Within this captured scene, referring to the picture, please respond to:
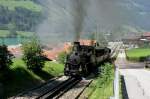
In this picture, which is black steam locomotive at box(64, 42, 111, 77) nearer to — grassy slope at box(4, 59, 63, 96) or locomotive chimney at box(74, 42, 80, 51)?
locomotive chimney at box(74, 42, 80, 51)

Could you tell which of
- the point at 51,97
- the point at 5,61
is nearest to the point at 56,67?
the point at 5,61

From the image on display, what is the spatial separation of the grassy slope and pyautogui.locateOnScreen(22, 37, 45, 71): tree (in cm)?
76

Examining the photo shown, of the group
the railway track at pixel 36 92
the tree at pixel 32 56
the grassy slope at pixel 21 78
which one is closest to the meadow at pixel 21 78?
the grassy slope at pixel 21 78

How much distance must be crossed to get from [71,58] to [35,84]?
5.43 m

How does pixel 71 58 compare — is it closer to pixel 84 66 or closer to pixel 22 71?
pixel 84 66

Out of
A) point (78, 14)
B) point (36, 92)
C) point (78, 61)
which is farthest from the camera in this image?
point (78, 14)

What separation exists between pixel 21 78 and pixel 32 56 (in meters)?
5.25

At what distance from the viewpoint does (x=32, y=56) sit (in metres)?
42.7

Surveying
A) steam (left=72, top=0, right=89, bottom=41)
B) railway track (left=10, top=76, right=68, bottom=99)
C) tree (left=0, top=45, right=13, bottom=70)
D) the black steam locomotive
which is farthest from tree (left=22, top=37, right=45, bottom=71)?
steam (left=72, top=0, right=89, bottom=41)

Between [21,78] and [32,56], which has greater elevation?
[32,56]

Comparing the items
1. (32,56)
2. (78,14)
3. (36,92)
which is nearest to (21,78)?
(32,56)

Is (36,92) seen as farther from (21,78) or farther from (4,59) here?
(4,59)

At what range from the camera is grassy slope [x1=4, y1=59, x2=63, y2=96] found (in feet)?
112

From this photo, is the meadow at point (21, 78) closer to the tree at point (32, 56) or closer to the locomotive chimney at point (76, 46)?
the tree at point (32, 56)
